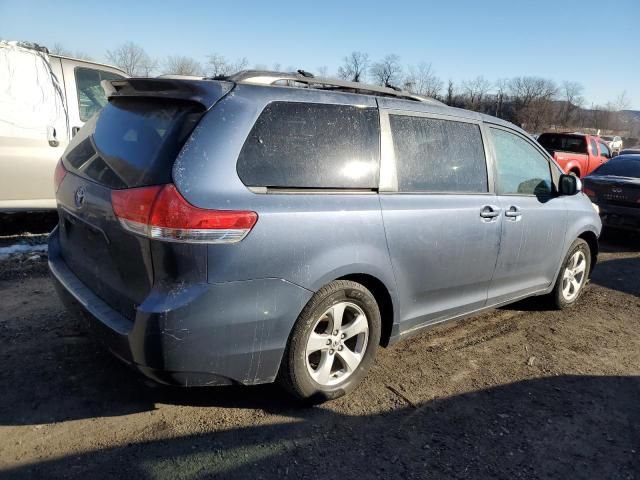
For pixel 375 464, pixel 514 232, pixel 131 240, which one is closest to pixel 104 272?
pixel 131 240

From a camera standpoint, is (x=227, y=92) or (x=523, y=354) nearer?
(x=227, y=92)

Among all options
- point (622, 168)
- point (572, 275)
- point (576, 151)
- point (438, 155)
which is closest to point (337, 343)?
point (438, 155)

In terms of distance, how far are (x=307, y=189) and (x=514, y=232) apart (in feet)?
6.54

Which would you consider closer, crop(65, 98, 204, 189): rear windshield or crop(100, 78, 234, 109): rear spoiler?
crop(65, 98, 204, 189): rear windshield

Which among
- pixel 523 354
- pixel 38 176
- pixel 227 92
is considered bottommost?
pixel 523 354

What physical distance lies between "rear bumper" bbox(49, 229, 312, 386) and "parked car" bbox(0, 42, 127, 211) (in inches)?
141

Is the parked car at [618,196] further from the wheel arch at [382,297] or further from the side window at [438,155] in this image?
the wheel arch at [382,297]

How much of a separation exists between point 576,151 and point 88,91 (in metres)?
14.9

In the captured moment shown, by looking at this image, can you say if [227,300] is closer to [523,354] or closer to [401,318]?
[401,318]

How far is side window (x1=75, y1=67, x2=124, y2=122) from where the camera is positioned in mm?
6070

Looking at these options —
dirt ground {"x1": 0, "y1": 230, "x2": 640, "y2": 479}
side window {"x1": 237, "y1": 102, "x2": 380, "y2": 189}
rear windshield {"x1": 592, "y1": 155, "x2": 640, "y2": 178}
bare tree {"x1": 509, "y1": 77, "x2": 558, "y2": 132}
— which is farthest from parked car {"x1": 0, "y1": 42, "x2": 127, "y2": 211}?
bare tree {"x1": 509, "y1": 77, "x2": 558, "y2": 132}

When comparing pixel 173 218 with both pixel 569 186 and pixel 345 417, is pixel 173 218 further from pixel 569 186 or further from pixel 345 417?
pixel 569 186

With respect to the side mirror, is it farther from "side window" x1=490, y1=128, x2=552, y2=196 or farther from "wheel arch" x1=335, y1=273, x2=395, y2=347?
"wheel arch" x1=335, y1=273, x2=395, y2=347

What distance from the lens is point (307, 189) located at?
273cm
